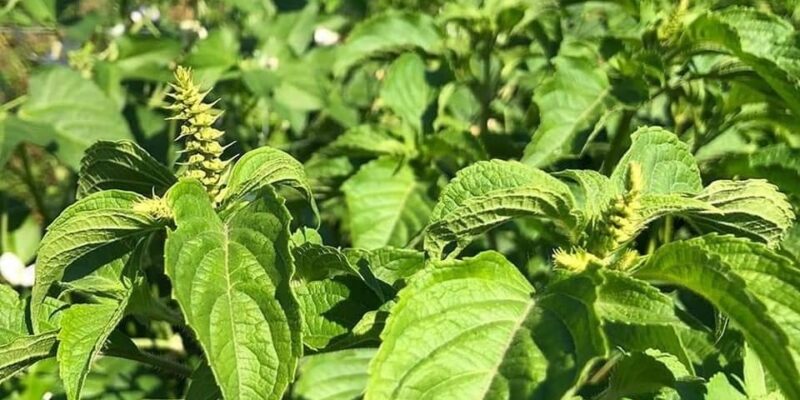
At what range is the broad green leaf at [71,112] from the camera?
8.80 ft

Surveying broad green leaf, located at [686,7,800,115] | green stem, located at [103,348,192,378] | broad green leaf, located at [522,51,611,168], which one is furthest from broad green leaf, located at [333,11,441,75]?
green stem, located at [103,348,192,378]

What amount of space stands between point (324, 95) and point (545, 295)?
1850 mm

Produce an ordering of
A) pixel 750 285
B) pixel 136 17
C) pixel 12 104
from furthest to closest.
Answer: pixel 136 17 < pixel 12 104 < pixel 750 285

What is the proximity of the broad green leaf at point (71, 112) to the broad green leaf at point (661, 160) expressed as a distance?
1739 millimetres

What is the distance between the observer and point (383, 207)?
80.2 inches

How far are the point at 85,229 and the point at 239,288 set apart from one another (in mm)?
187

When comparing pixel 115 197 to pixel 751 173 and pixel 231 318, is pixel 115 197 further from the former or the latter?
pixel 751 173

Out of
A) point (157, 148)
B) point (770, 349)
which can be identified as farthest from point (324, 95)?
point (770, 349)

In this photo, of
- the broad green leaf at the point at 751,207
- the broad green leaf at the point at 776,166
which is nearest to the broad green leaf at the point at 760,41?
the broad green leaf at the point at 776,166

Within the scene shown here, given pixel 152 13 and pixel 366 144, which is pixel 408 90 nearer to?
pixel 366 144

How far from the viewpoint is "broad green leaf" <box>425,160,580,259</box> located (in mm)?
1056

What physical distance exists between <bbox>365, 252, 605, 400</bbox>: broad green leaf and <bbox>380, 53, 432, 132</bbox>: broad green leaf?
1129 millimetres

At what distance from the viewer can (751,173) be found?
180cm

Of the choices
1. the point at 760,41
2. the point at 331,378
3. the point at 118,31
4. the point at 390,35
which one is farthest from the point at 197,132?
the point at 118,31
